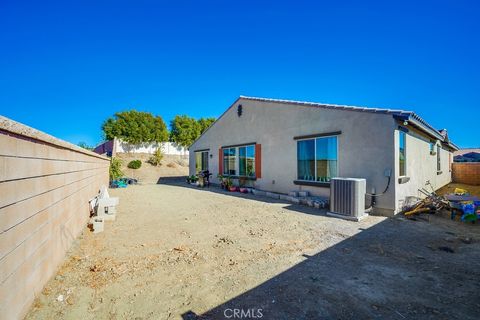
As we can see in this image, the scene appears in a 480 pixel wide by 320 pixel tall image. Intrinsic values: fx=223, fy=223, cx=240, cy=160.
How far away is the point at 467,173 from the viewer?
47.9 ft

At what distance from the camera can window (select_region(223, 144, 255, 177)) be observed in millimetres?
11273

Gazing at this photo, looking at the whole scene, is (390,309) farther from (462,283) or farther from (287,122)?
(287,122)

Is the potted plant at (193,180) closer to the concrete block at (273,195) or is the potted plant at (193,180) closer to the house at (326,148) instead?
the house at (326,148)

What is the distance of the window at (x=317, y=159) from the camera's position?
7604mm

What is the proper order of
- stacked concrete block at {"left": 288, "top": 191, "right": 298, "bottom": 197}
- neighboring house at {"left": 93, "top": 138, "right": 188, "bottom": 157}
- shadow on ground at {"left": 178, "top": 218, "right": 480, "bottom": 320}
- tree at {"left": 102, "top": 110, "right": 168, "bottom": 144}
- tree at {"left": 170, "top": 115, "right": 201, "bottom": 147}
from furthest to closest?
tree at {"left": 170, "top": 115, "right": 201, "bottom": 147} → tree at {"left": 102, "top": 110, "right": 168, "bottom": 144} → neighboring house at {"left": 93, "top": 138, "right": 188, "bottom": 157} → stacked concrete block at {"left": 288, "top": 191, "right": 298, "bottom": 197} → shadow on ground at {"left": 178, "top": 218, "right": 480, "bottom": 320}

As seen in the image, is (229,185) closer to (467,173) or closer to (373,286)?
(373,286)

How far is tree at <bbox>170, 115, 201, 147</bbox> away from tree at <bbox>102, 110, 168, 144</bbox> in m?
2.00

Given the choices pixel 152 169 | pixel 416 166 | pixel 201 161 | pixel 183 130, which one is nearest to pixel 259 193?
pixel 416 166

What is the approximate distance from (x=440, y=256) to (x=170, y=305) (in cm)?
417

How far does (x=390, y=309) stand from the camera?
2311 mm

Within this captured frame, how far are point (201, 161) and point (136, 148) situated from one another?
16.8m

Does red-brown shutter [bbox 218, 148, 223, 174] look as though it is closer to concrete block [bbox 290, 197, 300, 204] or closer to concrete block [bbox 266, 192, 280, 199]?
concrete block [bbox 266, 192, 280, 199]

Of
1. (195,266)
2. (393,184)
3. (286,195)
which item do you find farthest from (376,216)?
(195,266)

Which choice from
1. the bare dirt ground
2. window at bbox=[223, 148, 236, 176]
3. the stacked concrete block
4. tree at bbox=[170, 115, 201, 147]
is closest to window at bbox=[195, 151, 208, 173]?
window at bbox=[223, 148, 236, 176]
